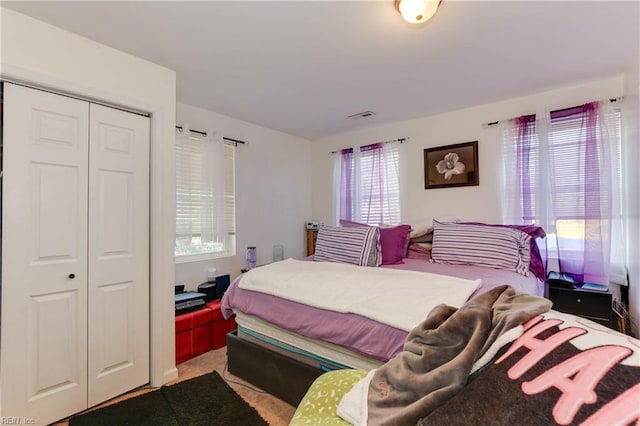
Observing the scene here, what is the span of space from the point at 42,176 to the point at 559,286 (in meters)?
3.84

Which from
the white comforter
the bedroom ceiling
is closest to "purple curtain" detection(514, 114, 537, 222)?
the bedroom ceiling

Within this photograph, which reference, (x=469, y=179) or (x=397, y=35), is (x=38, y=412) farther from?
(x=469, y=179)

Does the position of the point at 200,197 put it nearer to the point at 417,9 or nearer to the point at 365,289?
the point at 365,289

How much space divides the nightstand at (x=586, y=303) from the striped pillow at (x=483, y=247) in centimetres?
42

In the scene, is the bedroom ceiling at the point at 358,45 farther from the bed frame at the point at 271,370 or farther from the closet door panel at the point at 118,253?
the bed frame at the point at 271,370

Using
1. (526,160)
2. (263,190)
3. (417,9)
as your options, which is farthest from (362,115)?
(417,9)

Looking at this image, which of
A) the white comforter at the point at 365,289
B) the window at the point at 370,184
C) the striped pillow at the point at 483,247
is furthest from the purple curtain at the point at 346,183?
the white comforter at the point at 365,289

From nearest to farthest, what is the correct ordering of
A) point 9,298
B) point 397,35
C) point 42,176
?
point 9,298, point 42,176, point 397,35

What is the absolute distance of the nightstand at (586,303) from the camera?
2277 millimetres

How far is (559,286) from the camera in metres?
2.49

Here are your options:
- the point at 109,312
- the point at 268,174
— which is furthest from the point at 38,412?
the point at 268,174

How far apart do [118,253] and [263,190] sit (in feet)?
6.47

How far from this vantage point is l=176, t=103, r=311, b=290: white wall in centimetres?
317

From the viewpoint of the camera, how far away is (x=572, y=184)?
264 cm
